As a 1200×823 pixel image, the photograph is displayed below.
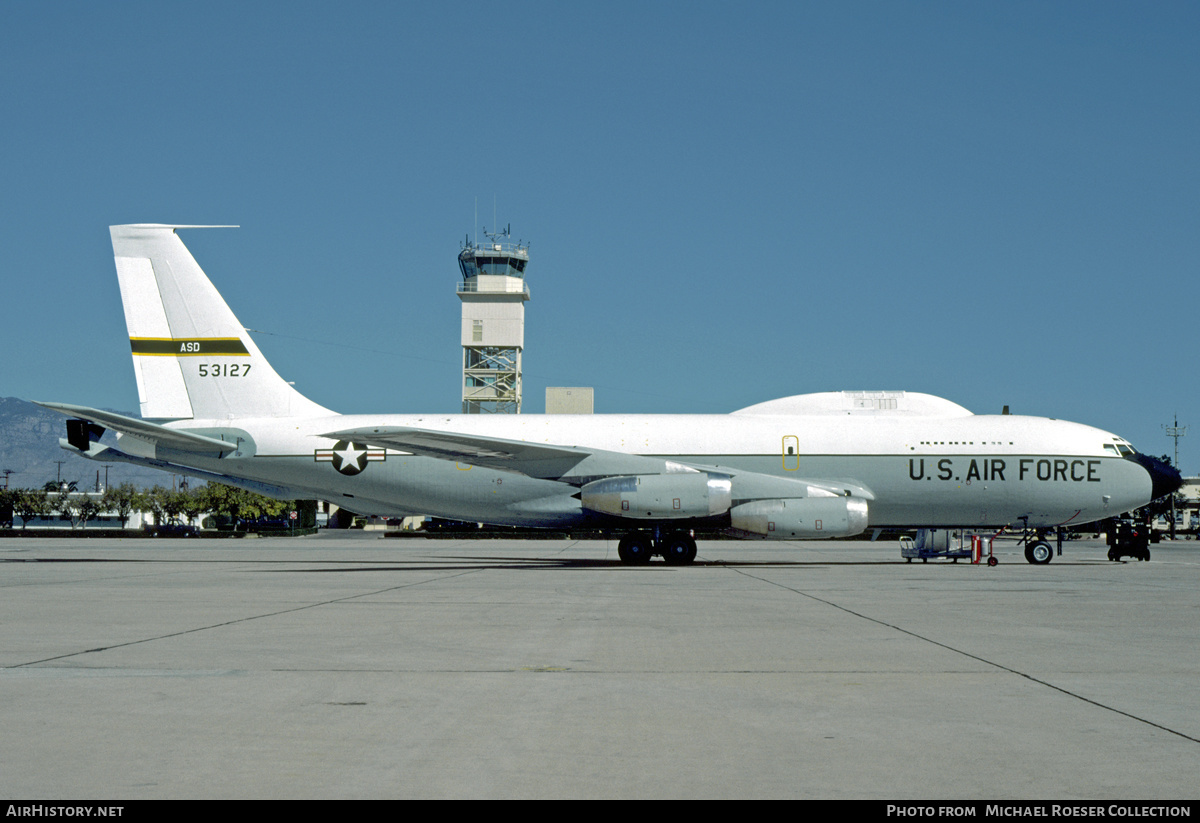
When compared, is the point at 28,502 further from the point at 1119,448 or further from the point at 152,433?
the point at 1119,448

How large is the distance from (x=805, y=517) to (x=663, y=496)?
3682mm

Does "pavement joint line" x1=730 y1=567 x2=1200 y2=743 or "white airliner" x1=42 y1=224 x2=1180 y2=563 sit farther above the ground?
"white airliner" x1=42 y1=224 x2=1180 y2=563

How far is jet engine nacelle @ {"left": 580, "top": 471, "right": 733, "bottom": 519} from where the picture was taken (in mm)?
26938

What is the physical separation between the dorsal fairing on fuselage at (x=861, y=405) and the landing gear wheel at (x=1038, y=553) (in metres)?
4.24

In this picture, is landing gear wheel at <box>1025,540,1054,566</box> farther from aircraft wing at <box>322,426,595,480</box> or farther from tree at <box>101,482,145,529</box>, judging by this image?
tree at <box>101,482,145,529</box>

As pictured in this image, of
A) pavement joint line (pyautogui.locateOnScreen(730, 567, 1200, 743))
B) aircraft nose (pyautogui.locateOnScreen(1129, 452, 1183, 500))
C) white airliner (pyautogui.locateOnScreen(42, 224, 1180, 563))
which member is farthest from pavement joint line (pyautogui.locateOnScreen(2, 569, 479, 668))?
aircraft nose (pyautogui.locateOnScreen(1129, 452, 1183, 500))

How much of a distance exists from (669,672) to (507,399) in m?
109

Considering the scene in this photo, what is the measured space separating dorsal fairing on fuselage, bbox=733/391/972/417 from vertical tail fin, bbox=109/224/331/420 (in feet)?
46.9

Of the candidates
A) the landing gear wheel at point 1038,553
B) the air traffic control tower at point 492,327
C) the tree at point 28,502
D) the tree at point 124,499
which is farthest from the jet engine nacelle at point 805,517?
the tree at point 28,502

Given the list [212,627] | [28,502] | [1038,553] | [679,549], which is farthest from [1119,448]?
[28,502]

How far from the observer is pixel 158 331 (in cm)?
3069

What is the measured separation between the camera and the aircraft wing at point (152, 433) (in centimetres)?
2591

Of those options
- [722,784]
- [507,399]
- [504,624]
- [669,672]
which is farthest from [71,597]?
[507,399]
